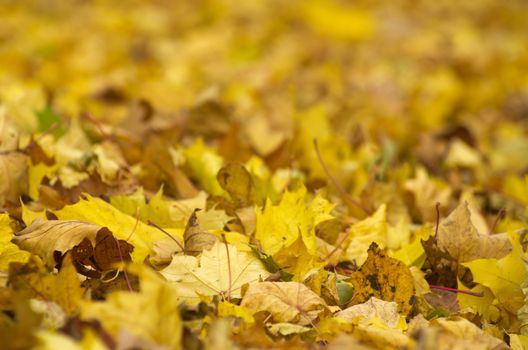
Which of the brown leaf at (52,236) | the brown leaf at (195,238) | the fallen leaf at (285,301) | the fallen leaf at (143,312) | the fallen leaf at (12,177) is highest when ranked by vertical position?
the fallen leaf at (143,312)

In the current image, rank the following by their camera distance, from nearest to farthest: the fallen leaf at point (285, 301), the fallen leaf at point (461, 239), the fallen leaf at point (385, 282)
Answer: the fallen leaf at point (285, 301), the fallen leaf at point (385, 282), the fallen leaf at point (461, 239)

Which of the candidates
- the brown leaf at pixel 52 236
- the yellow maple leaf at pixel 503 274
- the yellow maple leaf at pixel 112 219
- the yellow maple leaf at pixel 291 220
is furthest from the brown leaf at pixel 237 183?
the yellow maple leaf at pixel 503 274

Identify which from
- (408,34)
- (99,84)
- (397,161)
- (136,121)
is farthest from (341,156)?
(408,34)

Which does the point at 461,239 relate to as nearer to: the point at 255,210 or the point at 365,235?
the point at 365,235

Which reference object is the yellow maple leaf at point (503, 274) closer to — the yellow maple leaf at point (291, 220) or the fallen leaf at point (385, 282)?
the fallen leaf at point (385, 282)

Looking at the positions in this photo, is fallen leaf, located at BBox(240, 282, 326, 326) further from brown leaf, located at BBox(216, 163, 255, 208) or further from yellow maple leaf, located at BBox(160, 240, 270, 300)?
brown leaf, located at BBox(216, 163, 255, 208)

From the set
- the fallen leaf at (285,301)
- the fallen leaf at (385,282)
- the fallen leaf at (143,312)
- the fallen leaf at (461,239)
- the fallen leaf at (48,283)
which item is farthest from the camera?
the fallen leaf at (461,239)

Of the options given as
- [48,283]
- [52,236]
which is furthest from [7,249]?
[48,283]
